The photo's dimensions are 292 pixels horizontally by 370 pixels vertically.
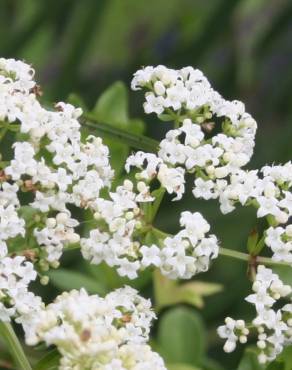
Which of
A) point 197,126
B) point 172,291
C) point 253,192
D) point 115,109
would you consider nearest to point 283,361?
point 253,192

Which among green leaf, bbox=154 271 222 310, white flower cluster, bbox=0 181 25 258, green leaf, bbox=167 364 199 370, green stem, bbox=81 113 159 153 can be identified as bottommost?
green leaf, bbox=167 364 199 370

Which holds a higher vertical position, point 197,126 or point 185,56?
point 185,56

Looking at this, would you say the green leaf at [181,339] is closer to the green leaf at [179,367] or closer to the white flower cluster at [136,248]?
the green leaf at [179,367]

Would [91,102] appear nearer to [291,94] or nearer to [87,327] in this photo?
[291,94]

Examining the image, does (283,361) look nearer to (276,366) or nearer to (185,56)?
(276,366)

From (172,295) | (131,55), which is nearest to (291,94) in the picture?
(131,55)

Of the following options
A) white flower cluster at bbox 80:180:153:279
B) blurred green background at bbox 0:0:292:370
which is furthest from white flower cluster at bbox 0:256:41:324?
blurred green background at bbox 0:0:292:370

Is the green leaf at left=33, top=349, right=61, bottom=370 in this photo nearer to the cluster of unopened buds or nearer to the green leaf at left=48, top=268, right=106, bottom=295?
the cluster of unopened buds
